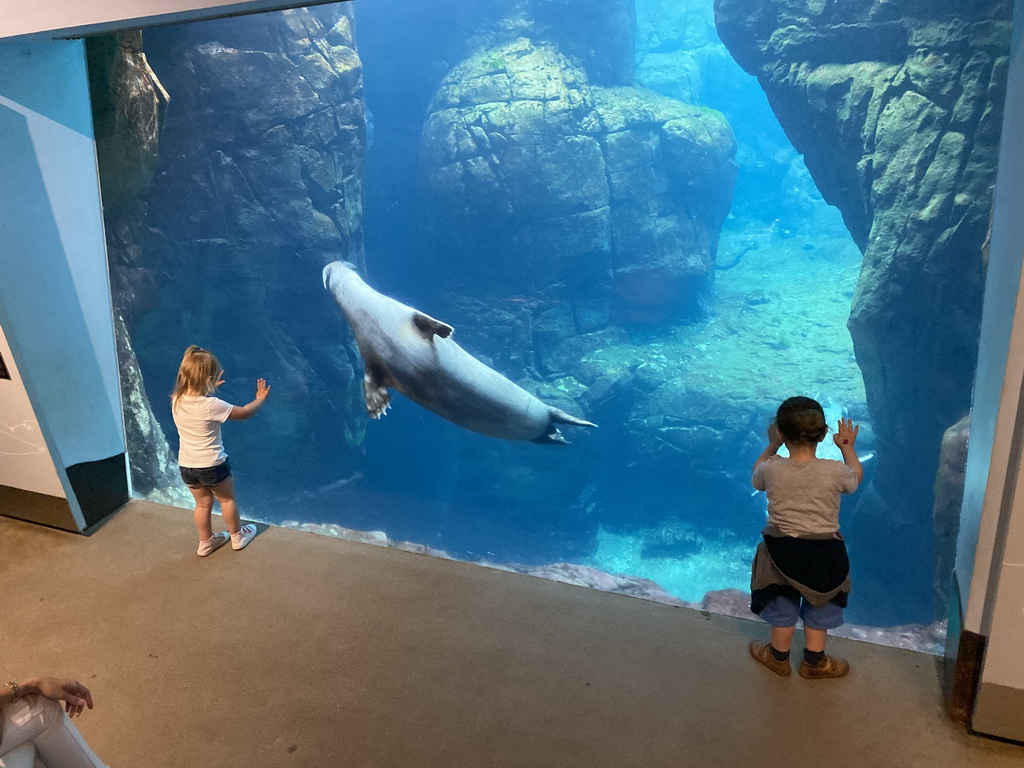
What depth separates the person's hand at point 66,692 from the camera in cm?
162

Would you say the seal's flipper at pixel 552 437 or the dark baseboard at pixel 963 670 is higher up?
the dark baseboard at pixel 963 670

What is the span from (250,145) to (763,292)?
7716 mm

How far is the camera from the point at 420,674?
2.66 meters

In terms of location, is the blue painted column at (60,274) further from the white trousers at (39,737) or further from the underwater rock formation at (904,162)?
the underwater rock formation at (904,162)

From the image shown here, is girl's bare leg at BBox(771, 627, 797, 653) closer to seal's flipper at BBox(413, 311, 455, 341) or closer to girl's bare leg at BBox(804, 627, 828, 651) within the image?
girl's bare leg at BBox(804, 627, 828, 651)

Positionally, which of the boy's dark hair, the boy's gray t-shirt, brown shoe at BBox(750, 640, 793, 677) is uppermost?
the boy's dark hair

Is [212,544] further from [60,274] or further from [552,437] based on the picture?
[552,437]

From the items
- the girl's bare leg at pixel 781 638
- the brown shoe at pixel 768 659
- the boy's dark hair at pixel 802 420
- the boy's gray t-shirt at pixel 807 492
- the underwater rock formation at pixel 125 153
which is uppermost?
the underwater rock formation at pixel 125 153

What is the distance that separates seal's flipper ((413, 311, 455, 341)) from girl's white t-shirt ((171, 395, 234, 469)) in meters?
1.80

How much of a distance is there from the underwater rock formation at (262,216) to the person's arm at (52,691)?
391 centimetres

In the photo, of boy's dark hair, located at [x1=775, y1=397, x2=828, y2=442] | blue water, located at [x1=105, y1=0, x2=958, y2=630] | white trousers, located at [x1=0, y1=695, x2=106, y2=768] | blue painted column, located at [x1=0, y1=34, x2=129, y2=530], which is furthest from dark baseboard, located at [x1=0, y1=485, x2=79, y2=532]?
boy's dark hair, located at [x1=775, y1=397, x2=828, y2=442]

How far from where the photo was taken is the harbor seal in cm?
499

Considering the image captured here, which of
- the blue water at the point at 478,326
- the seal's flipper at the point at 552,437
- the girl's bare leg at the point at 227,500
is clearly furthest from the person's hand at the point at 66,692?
the blue water at the point at 478,326

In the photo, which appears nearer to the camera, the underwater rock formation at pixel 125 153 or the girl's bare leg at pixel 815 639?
the girl's bare leg at pixel 815 639
